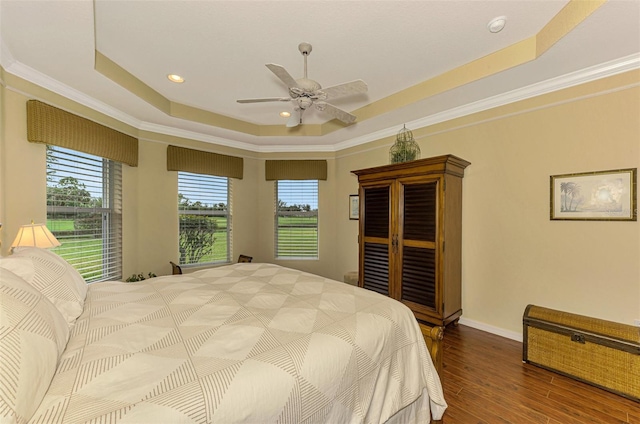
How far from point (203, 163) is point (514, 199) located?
159 inches

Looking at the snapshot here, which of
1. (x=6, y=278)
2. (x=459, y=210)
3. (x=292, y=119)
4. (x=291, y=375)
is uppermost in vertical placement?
(x=292, y=119)

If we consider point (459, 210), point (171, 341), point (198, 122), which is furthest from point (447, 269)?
point (198, 122)

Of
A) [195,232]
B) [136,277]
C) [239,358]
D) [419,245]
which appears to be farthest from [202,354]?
[195,232]

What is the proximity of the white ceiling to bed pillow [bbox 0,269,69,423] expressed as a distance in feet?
5.91

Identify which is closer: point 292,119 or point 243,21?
point 243,21

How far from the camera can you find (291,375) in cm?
102

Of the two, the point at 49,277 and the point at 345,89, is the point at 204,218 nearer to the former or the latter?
the point at 49,277

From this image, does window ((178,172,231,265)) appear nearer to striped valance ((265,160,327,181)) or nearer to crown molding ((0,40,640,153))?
crown molding ((0,40,640,153))

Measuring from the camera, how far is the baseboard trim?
2.75m

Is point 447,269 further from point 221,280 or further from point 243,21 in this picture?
point 243,21

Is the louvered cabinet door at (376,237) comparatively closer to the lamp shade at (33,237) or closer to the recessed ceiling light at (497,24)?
the recessed ceiling light at (497,24)

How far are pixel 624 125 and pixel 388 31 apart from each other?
208 cm

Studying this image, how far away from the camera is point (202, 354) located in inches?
41.3

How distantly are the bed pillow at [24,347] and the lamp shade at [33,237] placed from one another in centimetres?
150
